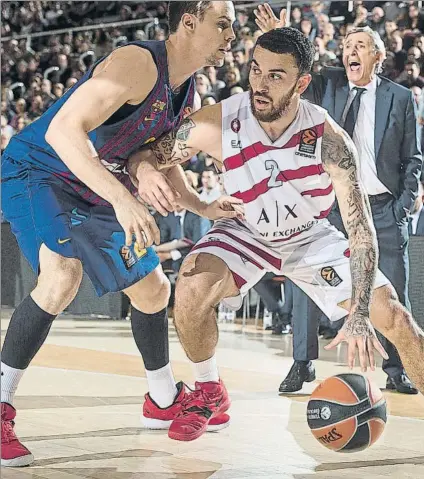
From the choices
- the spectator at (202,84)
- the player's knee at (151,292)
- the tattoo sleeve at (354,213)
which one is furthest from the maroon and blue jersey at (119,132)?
the spectator at (202,84)

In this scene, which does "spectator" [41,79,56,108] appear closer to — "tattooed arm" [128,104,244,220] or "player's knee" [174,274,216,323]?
"tattooed arm" [128,104,244,220]

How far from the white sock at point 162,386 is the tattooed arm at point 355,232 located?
35.9 inches

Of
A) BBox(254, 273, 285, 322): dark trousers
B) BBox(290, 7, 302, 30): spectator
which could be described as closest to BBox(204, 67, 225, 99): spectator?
BBox(290, 7, 302, 30): spectator

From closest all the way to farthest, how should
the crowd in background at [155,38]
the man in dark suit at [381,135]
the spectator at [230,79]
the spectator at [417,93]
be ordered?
1. the man in dark suit at [381,135]
2. the spectator at [417,93]
3. the crowd in background at [155,38]
4. the spectator at [230,79]

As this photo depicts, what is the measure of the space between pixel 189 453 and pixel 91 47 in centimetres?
1170

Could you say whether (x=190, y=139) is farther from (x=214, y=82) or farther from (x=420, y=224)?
(x=214, y=82)

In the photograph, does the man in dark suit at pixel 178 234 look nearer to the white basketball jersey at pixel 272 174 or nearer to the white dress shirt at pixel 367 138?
the white dress shirt at pixel 367 138

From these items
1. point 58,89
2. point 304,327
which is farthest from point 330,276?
point 58,89

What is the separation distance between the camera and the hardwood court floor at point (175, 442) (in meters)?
2.96

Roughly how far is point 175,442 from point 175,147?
1.08m

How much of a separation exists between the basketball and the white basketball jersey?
2.49 feet

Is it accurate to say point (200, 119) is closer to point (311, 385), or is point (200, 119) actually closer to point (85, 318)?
point (311, 385)

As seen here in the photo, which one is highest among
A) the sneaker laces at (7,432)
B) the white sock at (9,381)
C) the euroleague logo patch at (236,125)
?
the euroleague logo patch at (236,125)

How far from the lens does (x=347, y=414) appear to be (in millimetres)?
2875
